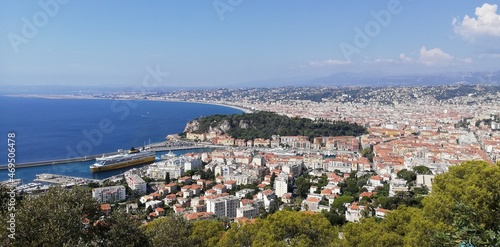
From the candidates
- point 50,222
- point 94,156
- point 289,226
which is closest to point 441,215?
point 289,226

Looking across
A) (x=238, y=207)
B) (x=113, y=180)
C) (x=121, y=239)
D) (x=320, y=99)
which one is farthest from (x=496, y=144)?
(x=320, y=99)

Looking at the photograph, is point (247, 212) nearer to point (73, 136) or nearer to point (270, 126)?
point (270, 126)

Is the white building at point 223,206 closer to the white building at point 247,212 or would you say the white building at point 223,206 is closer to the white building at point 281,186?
the white building at point 247,212

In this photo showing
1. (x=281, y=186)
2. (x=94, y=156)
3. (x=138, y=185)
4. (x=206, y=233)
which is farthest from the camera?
(x=94, y=156)

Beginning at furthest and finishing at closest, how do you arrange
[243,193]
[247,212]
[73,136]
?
[73,136] → [243,193] → [247,212]

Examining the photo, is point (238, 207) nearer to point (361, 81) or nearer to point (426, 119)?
point (426, 119)

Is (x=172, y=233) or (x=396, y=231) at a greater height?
(x=172, y=233)

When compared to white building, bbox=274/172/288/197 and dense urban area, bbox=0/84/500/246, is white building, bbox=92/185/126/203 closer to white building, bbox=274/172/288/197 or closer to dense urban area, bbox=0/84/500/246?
dense urban area, bbox=0/84/500/246

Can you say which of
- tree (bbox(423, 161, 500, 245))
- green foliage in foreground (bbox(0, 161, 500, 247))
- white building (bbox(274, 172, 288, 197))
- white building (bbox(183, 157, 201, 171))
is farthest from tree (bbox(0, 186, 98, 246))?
white building (bbox(183, 157, 201, 171))
